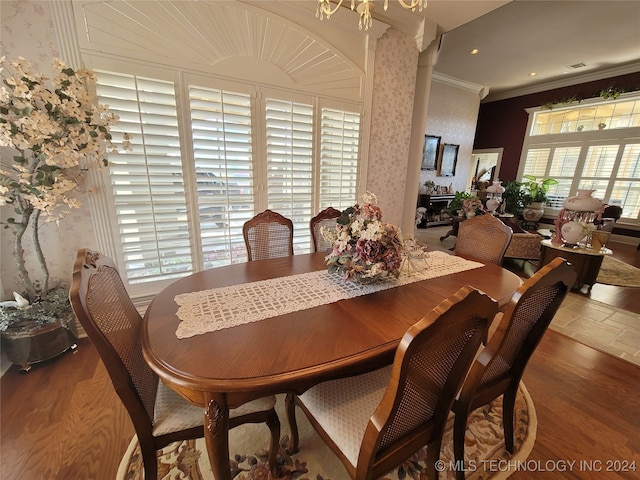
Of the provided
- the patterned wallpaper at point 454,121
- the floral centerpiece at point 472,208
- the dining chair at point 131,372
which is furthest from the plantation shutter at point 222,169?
the patterned wallpaper at point 454,121

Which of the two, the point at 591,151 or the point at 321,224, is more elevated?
the point at 591,151

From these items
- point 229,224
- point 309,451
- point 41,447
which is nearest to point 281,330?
point 309,451

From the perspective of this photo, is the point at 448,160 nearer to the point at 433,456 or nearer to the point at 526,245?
the point at 526,245

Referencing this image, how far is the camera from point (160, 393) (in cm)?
111

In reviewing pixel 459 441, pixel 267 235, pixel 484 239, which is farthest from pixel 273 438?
pixel 484 239

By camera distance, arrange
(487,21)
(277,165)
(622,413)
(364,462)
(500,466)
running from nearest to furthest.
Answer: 1. (364,462)
2. (500,466)
3. (622,413)
4. (277,165)
5. (487,21)

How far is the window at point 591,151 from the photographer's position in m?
5.61

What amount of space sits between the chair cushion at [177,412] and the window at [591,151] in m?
8.30

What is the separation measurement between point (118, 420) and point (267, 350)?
1.29 meters

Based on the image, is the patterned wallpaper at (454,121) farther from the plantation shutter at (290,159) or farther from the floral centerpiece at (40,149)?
the floral centerpiece at (40,149)

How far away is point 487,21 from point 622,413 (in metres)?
4.68

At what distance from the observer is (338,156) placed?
9.59ft

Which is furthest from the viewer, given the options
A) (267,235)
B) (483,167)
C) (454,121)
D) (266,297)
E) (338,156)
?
(483,167)

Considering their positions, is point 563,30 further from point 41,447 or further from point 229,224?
point 41,447
